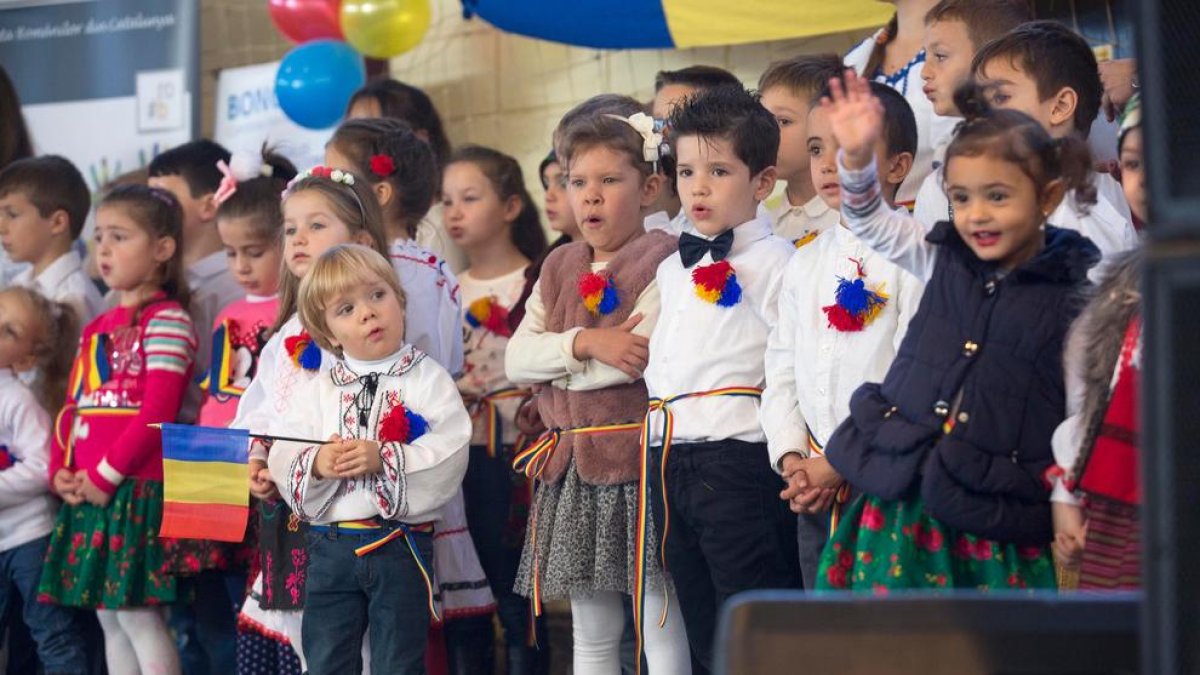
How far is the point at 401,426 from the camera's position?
3.59m

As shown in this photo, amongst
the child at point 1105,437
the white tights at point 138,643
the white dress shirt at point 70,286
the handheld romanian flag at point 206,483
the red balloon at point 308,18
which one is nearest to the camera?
the child at point 1105,437

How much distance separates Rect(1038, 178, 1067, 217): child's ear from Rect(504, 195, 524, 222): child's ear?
2382 mm

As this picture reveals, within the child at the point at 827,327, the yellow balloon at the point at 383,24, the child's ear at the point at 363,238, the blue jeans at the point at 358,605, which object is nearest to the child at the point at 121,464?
the child's ear at the point at 363,238

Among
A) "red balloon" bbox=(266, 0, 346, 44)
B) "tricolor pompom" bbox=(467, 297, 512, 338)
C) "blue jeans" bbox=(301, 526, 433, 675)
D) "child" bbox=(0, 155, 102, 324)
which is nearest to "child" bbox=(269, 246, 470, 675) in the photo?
"blue jeans" bbox=(301, 526, 433, 675)

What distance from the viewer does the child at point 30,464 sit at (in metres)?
4.54

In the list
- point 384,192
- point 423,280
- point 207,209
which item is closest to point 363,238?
point 423,280

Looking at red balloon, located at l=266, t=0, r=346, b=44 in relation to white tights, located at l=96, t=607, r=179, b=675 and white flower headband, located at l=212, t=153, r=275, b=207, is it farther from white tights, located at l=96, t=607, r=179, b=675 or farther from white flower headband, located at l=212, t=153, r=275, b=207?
white tights, located at l=96, t=607, r=179, b=675

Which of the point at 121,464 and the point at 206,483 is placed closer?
the point at 206,483

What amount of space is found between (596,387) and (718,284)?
18.1 inches

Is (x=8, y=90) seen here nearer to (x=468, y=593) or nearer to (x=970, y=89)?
(x=468, y=593)

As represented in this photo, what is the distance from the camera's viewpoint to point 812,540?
3.21 m

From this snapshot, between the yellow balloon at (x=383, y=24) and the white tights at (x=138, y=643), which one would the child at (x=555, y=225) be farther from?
the yellow balloon at (x=383, y=24)

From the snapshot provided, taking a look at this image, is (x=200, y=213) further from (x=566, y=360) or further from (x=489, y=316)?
(x=566, y=360)

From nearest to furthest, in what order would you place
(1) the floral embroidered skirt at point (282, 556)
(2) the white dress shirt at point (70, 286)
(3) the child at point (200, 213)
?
(1) the floral embroidered skirt at point (282, 556) → (3) the child at point (200, 213) → (2) the white dress shirt at point (70, 286)
